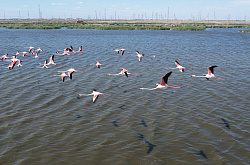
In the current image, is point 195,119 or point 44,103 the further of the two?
point 44,103

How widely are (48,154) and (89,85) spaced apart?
8892 millimetres

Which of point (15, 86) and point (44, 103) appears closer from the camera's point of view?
point (44, 103)

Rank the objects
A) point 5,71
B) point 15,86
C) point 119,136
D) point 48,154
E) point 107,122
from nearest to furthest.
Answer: point 48,154 < point 119,136 < point 107,122 < point 15,86 < point 5,71

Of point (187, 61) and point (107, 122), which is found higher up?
point (187, 61)

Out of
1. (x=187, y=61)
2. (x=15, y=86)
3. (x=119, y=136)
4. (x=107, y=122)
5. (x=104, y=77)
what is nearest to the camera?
(x=119, y=136)

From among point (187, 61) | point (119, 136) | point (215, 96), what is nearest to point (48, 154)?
point (119, 136)

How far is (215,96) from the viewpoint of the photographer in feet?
50.2

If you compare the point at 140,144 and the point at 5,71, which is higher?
the point at 5,71

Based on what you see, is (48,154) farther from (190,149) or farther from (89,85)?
(89,85)

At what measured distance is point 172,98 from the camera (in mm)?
14953

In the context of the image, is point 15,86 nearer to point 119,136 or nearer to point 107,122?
point 107,122

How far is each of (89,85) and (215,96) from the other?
29.1 feet

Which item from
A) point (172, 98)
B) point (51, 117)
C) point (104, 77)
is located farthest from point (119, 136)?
point (104, 77)

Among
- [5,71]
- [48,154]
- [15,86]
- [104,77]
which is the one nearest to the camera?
[48,154]
